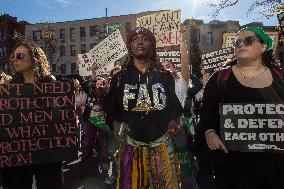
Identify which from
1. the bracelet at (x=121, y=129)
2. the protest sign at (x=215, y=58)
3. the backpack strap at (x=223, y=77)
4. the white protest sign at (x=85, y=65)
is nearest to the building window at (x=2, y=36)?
the white protest sign at (x=85, y=65)

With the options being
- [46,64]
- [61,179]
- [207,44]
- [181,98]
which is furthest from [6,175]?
[207,44]

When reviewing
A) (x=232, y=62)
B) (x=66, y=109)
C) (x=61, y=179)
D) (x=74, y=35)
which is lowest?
(x=61, y=179)

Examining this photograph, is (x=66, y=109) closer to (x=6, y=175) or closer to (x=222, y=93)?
(x=6, y=175)

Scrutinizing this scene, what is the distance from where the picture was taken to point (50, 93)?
4.45m

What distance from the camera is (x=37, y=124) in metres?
4.39

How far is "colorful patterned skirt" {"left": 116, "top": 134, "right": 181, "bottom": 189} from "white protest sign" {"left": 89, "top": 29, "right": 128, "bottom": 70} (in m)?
6.06

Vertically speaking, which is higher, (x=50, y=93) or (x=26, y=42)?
(x=26, y=42)

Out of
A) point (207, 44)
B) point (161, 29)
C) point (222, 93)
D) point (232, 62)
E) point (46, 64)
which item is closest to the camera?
point (222, 93)

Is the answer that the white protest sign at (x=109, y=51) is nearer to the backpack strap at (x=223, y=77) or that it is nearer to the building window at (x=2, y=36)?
the backpack strap at (x=223, y=77)

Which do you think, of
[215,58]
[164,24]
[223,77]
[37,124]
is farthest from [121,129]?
[215,58]

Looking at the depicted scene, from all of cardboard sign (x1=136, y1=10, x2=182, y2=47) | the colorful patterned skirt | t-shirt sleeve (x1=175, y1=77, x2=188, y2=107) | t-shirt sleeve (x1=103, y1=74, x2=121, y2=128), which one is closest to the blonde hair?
t-shirt sleeve (x1=103, y1=74, x2=121, y2=128)

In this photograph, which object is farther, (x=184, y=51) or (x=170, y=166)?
(x=184, y=51)

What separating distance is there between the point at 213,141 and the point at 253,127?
1.09 ft

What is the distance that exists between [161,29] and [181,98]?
13.8 feet
